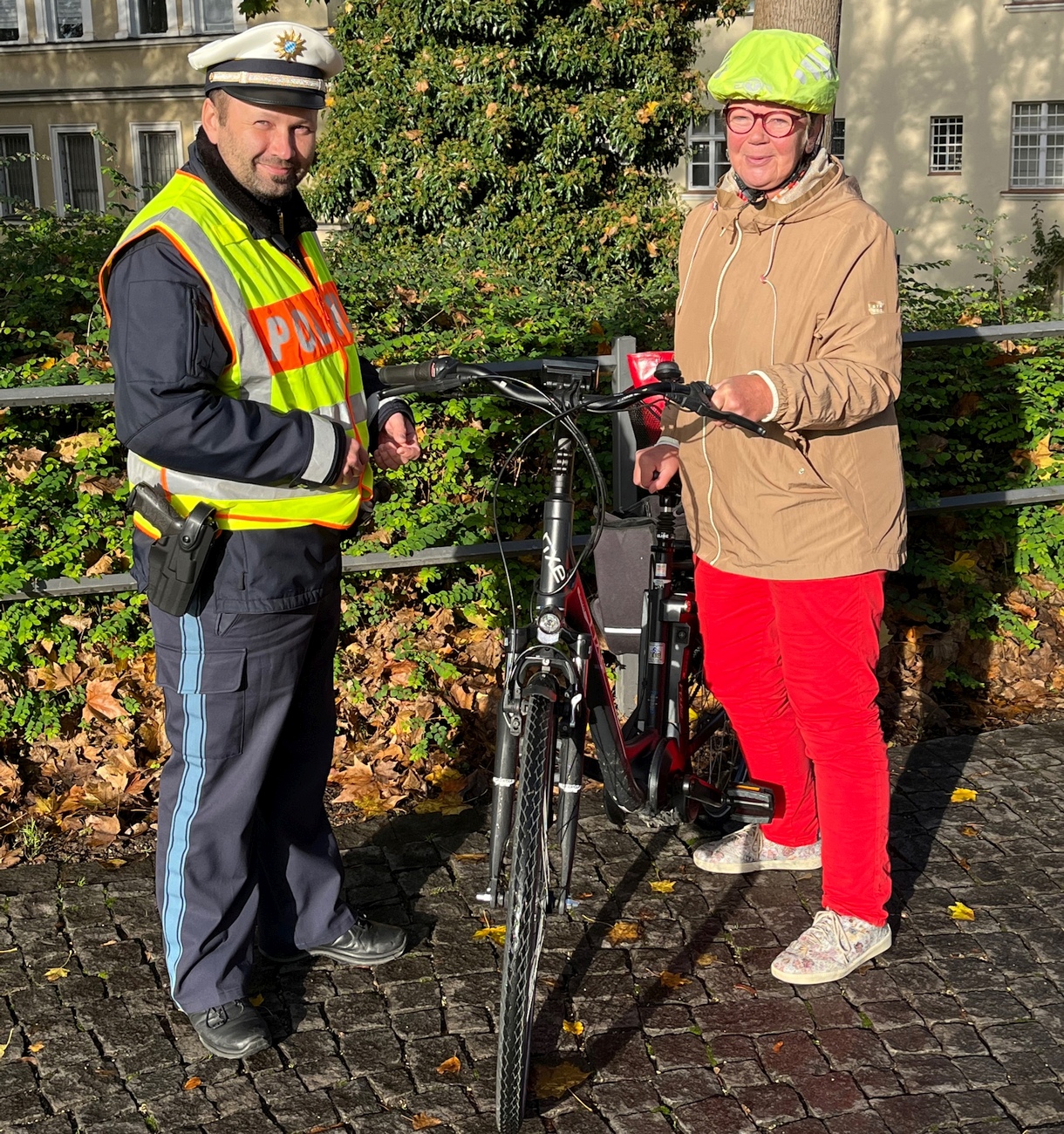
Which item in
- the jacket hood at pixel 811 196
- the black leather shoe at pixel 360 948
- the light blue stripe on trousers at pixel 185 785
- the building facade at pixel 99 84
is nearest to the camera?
the light blue stripe on trousers at pixel 185 785

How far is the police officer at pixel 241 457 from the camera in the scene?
316cm

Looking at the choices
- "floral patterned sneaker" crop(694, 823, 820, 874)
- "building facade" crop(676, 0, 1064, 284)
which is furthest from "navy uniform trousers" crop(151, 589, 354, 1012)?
"building facade" crop(676, 0, 1064, 284)

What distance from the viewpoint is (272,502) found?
339 cm

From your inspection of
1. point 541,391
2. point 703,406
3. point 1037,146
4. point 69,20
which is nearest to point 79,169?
point 69,20

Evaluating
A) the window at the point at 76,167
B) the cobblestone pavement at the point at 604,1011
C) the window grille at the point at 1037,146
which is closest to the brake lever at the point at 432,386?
the cobblestone pavement at the point at 604,1011

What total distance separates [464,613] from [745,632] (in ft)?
5.39

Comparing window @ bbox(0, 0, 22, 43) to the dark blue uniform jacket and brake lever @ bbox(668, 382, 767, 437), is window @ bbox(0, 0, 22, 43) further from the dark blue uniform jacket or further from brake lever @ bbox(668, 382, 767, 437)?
brake lever @ bbox(668, 382, 767, 437)

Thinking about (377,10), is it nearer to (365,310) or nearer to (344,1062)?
(365,310)

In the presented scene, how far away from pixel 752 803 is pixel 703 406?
5.31 ft

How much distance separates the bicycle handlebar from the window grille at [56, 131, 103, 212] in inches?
1079

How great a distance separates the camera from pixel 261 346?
10.7 feet

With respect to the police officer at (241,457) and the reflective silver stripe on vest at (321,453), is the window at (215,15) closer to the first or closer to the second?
the police officer at (241,457)

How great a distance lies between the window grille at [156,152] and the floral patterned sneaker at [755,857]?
26.5m

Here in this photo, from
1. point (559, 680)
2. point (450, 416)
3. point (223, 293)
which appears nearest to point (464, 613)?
point (450, 416)
